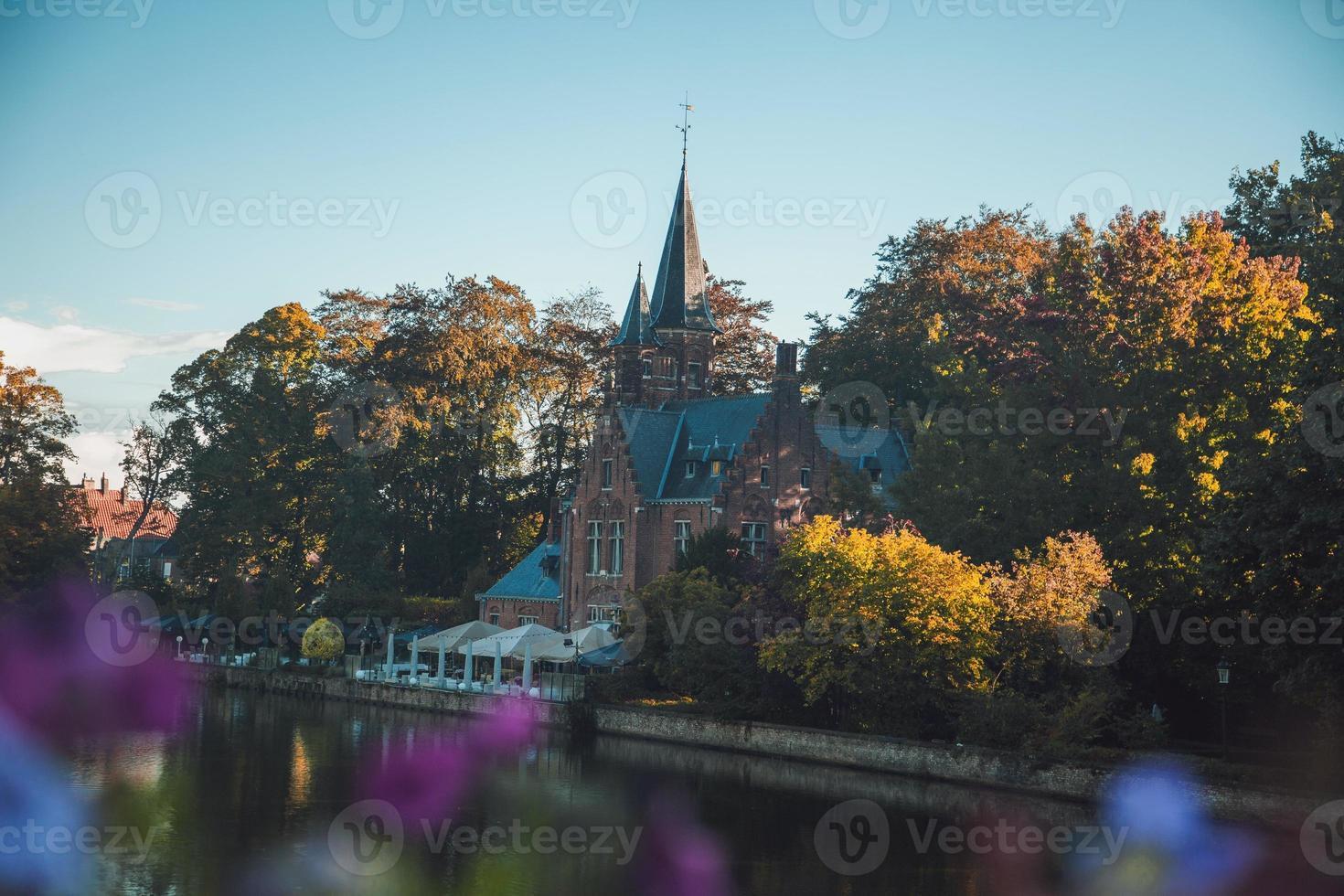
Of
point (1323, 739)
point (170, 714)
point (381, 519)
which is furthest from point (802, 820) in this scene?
point (381, 519)

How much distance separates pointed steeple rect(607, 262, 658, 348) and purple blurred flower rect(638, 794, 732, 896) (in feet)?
116

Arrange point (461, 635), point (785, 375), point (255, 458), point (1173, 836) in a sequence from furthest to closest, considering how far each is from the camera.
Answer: point (255, 458) < point (785, 375) < point (461, 635) < point (1173, 836)

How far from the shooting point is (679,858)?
26000mm

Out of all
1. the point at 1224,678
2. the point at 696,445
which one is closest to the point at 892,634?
the point at 1224,678

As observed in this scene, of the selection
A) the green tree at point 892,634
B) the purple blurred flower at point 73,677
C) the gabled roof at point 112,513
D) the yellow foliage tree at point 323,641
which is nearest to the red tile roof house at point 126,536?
the gabled roof at point 112,513

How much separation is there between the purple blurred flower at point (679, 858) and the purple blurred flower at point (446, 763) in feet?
16.7

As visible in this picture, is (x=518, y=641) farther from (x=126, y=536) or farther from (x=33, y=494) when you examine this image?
(x=126, y=536)

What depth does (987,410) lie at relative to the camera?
45750mm

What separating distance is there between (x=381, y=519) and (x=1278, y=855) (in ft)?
170

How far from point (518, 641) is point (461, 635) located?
Answer: 4391 millimetres

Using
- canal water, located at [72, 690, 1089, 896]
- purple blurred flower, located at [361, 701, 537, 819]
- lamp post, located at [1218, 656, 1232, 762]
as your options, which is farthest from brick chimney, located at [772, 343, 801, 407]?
lamp post, located at [1218, 656, 1232, 762]

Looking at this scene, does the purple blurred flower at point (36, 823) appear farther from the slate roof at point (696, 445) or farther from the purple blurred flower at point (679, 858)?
the slate roof at point (696, 445)

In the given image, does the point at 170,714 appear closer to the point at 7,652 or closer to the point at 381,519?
the point at 7,652

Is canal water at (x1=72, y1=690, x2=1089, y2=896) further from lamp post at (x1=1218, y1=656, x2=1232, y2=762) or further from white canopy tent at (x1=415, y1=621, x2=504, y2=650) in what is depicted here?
white canopy tent at (x1=415, y1=621, x2=504, y2=650)
